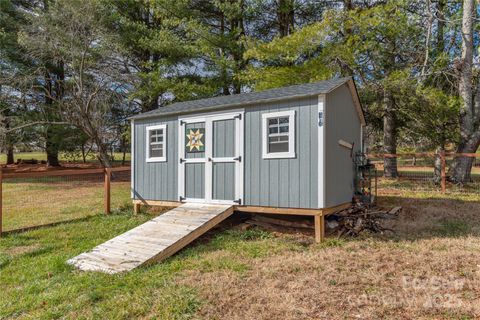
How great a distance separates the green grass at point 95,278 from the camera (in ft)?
10.3

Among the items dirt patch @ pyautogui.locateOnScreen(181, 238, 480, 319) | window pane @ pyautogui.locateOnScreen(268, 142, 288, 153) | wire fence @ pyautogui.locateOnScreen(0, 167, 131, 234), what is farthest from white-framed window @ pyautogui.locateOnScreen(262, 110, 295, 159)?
wire fence @ pyautogui.locateOnScreen(0, 167, 131, 234)

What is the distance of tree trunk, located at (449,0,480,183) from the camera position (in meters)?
10.8

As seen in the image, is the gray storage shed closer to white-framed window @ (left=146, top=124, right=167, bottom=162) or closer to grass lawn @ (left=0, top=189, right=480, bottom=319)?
white-framed window @ (left=146, top=124, right=167, bottom=162)

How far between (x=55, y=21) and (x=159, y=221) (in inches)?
422

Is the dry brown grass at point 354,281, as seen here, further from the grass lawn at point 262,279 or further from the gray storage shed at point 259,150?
the gray storage shed at point 259,150

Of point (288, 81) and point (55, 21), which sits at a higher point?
point (55, 21)

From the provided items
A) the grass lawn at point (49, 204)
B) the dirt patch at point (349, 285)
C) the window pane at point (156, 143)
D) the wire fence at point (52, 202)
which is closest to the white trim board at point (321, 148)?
the dirt patch at point (349, 285)

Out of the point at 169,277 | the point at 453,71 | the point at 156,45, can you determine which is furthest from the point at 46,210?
the point at 453,71

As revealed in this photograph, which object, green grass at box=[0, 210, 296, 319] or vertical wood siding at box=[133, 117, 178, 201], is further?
vertical wood siding at box=[133, 117, 178, 201]

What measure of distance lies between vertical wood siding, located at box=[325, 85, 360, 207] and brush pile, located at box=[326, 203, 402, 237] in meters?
0.29

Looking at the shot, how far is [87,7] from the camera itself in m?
11.9

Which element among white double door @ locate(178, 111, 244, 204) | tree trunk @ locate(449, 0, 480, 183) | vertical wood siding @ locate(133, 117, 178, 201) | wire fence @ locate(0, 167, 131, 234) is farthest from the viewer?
tree trunk @ locate(449, 0, 480, 183)

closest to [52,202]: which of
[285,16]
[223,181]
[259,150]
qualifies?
[223,181]

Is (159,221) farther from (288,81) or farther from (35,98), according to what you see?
(35,98)
